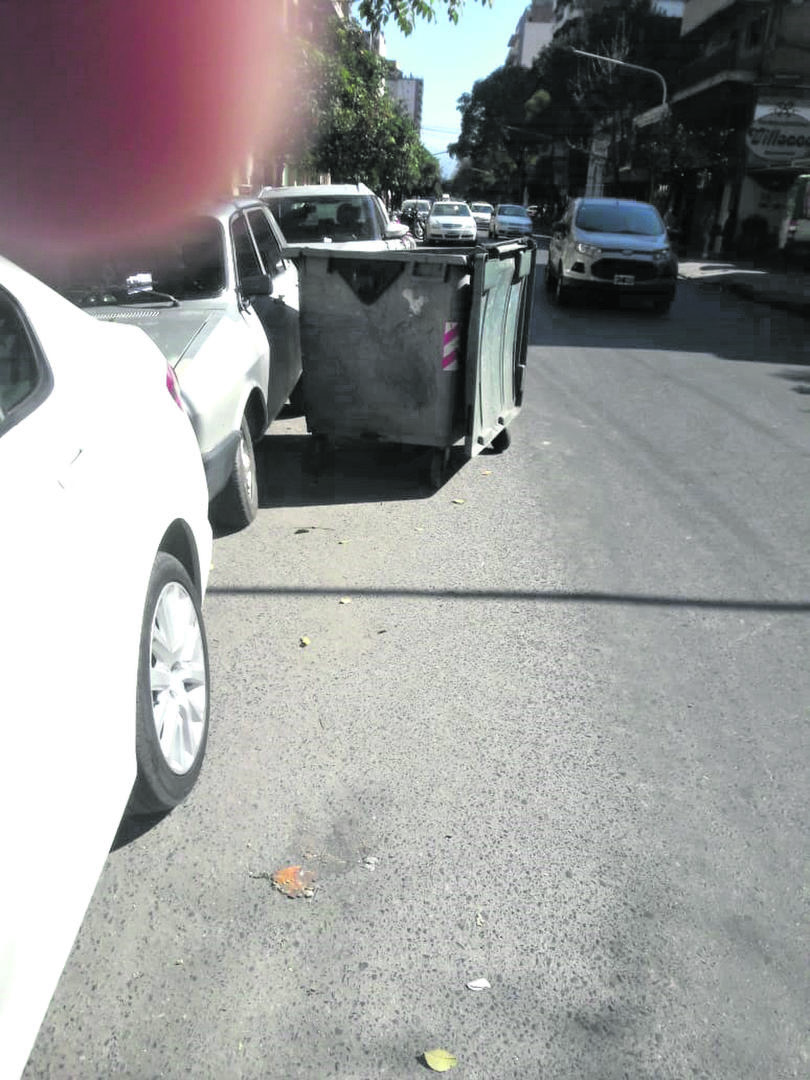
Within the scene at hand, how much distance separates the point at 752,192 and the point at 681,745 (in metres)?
35.2

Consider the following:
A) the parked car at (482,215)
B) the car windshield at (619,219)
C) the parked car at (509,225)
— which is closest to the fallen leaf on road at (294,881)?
the car windshield at (619,219)

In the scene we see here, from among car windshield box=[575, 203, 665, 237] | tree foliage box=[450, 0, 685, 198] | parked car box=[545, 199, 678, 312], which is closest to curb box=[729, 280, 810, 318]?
parked car box=[545, 199, 678, 312]

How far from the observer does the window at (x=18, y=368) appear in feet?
7.84

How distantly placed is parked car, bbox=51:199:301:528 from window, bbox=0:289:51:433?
181 centimetres

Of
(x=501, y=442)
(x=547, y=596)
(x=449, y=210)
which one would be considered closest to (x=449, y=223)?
(x=449, y=210)

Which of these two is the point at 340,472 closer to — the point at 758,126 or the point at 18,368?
the point at 18,368

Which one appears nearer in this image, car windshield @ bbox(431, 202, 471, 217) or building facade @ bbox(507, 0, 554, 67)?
car windshield @ bbox(431, 202, 471, 217)

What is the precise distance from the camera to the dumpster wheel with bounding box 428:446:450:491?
6426 millimetres

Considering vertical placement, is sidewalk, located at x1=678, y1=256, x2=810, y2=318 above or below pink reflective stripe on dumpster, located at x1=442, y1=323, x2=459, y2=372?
below

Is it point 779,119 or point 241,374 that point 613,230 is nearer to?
point 241,374

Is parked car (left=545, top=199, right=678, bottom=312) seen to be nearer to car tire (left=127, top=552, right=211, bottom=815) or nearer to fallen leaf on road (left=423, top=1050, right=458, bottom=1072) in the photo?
car tire (left=127, top=552, right=211, bottom=815)

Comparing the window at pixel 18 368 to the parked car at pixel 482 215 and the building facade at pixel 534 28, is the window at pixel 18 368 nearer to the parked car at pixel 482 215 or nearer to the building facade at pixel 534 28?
the parked car at pixel 482 215

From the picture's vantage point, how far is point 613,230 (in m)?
16.8

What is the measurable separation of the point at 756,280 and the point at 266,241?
1953 cm
